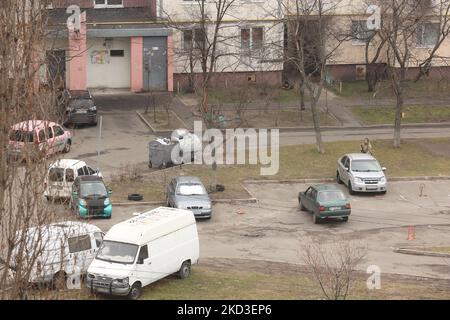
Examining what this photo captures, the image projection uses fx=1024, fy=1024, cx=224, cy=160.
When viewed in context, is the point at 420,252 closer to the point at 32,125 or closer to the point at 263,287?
the point at 263,287

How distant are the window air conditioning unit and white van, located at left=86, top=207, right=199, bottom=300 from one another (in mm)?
32811

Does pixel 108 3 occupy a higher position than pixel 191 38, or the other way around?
pixel 108 3

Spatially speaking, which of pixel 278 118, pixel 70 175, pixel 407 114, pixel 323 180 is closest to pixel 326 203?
pixel 323 180

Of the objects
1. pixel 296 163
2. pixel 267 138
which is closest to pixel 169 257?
pixel 296 163

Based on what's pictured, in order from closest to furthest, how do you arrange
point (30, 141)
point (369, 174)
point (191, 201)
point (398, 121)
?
point (30, 141)
point (191, 201)
point (369, 174)
point (398, 121)

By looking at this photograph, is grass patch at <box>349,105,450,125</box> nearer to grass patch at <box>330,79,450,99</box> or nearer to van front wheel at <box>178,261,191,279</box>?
grass patch at <box>330,79,450,99</box>

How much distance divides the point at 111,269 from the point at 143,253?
1.02 metres

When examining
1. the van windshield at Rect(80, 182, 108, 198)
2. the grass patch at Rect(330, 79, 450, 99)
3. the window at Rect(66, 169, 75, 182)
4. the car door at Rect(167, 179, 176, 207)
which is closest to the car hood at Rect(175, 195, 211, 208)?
the car door at Rect(167, 179, 176, 207)

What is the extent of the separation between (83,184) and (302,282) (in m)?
10.8

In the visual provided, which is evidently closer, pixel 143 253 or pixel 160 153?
pixel 143 253

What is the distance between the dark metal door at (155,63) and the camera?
181 feet

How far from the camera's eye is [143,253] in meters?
26.6

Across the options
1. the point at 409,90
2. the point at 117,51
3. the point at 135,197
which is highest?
the point at 117,51

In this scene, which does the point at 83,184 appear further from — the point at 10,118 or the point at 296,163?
the point at 10,118
